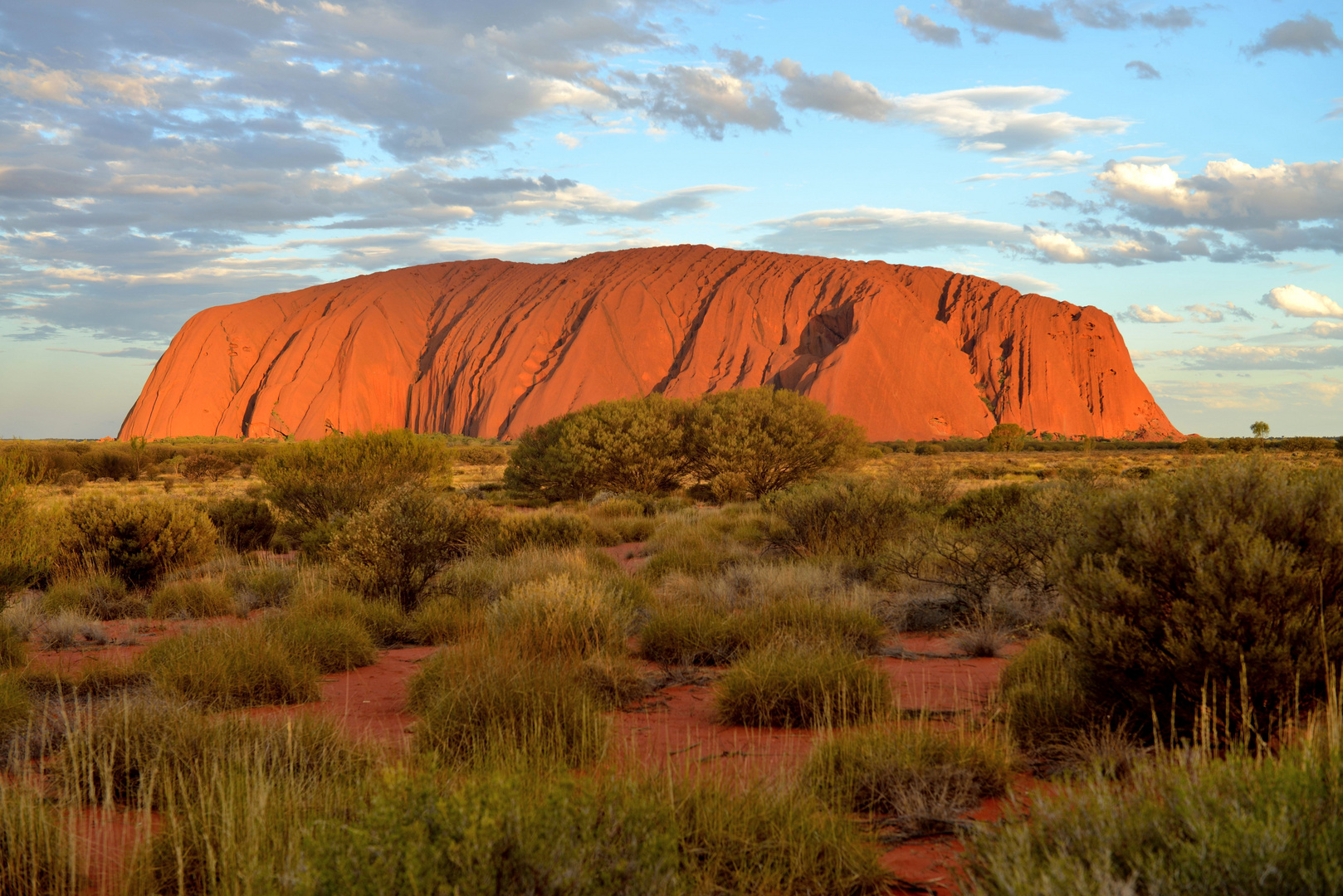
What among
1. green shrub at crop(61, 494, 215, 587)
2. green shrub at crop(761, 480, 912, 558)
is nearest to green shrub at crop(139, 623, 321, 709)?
green shrub at crop(61, 494, 215, 587)

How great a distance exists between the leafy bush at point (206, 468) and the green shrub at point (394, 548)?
104ft

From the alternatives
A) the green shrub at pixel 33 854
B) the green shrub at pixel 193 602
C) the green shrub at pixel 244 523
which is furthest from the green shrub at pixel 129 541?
the green shrub at pixel 33 854

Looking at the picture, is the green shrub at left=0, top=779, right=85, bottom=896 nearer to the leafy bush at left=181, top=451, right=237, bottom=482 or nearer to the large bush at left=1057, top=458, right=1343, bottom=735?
the large bush at left=1057, top=458, right=1343, bottom=735

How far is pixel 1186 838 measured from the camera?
2432 mm

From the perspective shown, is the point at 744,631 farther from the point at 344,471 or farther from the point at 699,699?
the point at 344,471

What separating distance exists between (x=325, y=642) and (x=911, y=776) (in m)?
5.48

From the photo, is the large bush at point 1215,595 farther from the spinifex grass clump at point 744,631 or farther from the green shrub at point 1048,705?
the spinifex grass clump at point 744,631

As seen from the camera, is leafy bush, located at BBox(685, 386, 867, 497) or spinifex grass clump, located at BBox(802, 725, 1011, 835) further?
leafy bush, located at BBox(685, 386, 867, 497)

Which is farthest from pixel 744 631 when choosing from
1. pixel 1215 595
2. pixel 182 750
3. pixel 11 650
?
pixel 11 650

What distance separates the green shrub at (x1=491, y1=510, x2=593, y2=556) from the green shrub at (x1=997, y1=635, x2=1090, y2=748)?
8714 millimetres

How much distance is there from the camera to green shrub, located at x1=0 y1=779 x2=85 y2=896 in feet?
10.1

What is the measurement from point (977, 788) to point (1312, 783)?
1569mm

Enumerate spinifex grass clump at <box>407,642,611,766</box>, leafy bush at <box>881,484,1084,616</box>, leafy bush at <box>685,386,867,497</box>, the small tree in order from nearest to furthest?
spinifex grass clump at <box>407,642,611,766</box> → leafy bush at <box>881,484,1084,616</box> → leafy bush at <box>685,386,867,497</box> → the small tree

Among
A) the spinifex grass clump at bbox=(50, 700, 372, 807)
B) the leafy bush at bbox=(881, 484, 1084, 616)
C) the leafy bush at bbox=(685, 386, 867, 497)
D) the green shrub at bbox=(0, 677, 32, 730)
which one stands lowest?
the green shrub at bbox=(0, 677, 32, 730)
